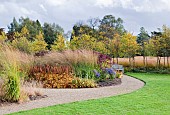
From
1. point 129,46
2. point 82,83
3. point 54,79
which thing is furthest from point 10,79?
point 129,46

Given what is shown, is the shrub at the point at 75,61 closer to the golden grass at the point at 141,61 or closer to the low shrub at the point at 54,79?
the low shrub at the point at 54,79

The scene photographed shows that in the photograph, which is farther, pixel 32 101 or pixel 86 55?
pixel 86 55

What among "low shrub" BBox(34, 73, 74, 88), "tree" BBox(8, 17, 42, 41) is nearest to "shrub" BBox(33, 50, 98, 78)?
"low shrub" BBox(34, 73, 74, 88)

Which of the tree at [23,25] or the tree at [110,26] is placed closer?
the tree at [110,26]

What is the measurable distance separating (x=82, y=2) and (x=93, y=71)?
3996 millimetres

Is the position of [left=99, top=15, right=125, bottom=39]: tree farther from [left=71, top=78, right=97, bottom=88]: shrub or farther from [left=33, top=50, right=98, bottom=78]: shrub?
[left=71, top=78, right=97, bottom=88]: shrub

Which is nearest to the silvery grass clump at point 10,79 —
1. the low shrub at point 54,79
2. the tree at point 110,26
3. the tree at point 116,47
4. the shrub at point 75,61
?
the low shrub at point 54,79

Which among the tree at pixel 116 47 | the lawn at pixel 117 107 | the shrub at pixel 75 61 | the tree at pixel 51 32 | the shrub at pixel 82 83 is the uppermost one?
the tree at pixel 51 32

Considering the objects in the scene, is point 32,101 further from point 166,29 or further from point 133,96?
point 166,29

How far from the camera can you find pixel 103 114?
5203mm

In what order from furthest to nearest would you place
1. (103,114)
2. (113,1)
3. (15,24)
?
(15,24), (113,1), (103,114)

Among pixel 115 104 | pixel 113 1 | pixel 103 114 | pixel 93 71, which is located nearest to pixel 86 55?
pixel 93 71

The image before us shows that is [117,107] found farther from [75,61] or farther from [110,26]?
[110,26]

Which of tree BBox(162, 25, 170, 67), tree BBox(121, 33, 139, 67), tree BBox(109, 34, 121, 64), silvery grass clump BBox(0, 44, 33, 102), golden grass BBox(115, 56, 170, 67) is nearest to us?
silvery grass clump BBox(0, 44, 33, 102)
